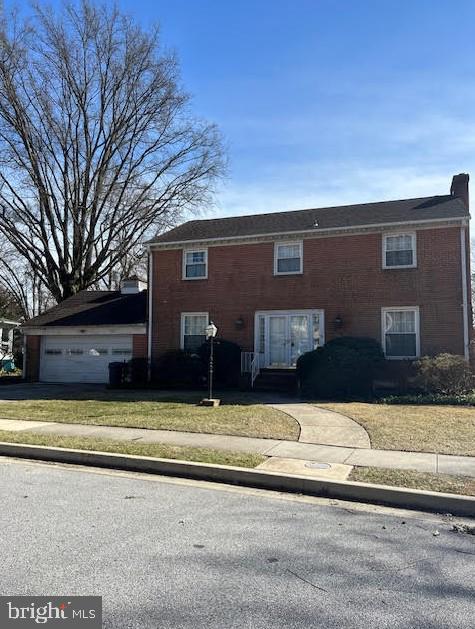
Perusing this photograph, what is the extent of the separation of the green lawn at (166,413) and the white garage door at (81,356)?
5.52m

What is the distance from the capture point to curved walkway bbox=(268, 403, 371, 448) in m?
9.84

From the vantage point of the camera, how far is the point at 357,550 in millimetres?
4848

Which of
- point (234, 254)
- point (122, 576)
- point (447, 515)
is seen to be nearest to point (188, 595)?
point (122, 576)

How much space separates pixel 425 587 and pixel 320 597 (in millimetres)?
860

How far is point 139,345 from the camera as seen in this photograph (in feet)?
74.1

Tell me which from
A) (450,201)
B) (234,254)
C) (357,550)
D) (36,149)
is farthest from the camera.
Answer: (36,149)

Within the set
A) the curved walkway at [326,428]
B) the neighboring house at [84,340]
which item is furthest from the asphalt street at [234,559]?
the neighboring house at [84,340]

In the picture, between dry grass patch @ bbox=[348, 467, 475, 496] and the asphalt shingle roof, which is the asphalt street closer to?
dry grass patch @ bbox=[348, 467, 475, 496]

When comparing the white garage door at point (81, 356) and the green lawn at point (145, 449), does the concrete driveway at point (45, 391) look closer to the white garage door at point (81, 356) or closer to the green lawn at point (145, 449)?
the white garage door at point (81, 356)

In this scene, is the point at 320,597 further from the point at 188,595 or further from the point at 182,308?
the point at 182,308

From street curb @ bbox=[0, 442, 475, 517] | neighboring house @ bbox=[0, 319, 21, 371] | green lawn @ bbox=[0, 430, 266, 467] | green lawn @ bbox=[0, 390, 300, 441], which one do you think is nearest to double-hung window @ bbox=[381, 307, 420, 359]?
green lawn @ bbox=[0, 390, 300, 441]

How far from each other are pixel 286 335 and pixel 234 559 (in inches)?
628

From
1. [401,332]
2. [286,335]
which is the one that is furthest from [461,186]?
[286,335]

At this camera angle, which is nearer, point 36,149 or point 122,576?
point 122,576
